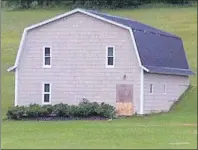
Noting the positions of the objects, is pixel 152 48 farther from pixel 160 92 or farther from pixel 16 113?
pixel 16 113

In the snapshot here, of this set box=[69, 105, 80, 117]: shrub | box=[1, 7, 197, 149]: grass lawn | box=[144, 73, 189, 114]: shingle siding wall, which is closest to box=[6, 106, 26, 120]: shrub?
box=[1, 7, 197, 149]: grass lawn

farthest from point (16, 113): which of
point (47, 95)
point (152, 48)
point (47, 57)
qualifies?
point (152, 48)

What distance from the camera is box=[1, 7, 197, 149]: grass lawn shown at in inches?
819

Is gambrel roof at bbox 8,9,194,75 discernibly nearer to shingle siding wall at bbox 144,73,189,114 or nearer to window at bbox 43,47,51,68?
shingle siding wall at bbox 144,73,189,114

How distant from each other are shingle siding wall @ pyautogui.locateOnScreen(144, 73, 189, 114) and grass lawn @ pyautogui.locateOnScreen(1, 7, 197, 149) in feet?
1.67

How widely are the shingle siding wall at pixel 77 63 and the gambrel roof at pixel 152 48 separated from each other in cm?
34

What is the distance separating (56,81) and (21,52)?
86.5 inches

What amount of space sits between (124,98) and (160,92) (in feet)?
7.93

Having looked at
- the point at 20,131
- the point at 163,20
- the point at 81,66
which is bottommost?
the point at 20,131

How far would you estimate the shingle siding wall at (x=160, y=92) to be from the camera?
3538cm

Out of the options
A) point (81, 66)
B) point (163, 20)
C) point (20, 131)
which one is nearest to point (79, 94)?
point (81, 66)

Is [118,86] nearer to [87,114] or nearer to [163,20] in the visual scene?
[87,114]

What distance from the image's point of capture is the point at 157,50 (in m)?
37.2

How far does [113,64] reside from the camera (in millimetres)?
35219
